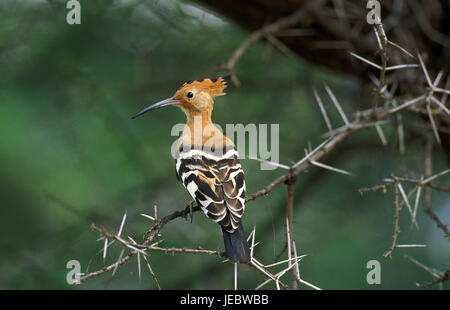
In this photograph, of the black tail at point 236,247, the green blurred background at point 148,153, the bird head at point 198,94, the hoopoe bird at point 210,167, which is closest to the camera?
the black tail at point 236,247

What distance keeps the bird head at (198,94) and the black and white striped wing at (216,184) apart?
0.30 meters

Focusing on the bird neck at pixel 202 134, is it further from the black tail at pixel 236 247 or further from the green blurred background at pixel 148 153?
the green blurred background at pixel 148 153

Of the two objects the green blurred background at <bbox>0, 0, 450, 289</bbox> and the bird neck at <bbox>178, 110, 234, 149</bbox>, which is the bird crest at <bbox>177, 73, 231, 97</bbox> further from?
the green blurred background at <bbox>0, 0, 450, 289</bbox>

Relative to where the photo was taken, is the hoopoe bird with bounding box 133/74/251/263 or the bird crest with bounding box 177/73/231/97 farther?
the bird crest with bounding box 177/73/231/97

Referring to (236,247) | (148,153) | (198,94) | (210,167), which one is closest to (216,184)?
(210,167)

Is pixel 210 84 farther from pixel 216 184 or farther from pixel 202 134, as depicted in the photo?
pixel 216 184

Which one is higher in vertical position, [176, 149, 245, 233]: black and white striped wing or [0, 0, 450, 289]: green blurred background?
[0, 0, 450, 289]: green blurred background

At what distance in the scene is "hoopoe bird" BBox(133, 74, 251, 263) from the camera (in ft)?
8.21

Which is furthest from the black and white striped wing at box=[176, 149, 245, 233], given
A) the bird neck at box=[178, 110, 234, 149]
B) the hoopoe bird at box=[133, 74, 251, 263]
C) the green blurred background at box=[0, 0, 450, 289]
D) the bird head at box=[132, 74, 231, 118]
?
the green blurred background at box=[0, 0, 450, 289]

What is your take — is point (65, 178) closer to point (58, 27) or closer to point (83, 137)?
point (83, 137)

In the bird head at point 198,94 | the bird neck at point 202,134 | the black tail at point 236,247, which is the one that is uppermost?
the bird head at point 198,94

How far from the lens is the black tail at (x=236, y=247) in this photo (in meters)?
2.22

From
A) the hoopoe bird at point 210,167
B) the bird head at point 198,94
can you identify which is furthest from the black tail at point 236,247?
the bird head at point 198,94
